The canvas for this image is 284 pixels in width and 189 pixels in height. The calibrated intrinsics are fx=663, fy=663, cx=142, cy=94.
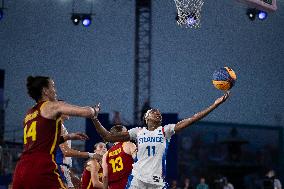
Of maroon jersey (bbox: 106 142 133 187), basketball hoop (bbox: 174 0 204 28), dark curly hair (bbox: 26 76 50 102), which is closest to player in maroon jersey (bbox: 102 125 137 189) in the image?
maroon jersey (bbox: 106 142 133 187)

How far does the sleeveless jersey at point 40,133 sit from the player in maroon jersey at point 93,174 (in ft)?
12.9

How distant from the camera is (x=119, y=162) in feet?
32.4

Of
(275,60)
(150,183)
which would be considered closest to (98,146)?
(150,183)

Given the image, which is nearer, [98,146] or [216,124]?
[98,146]

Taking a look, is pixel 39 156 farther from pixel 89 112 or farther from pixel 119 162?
pixel 119 162

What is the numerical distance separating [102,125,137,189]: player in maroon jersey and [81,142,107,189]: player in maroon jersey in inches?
17.1

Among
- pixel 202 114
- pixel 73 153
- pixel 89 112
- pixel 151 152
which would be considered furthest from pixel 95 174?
pixel 89 112

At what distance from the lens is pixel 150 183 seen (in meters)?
8.76

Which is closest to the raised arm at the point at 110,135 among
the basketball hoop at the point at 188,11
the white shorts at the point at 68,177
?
the white shorts at the point at 68,177

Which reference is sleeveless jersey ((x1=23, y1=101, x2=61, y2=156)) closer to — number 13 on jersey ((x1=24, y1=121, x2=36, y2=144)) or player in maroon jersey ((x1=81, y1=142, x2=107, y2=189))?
number 13 on jersey ((x1=24, y1=121, x2=36, y2=144))

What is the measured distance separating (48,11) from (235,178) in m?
17.0

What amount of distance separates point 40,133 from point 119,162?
3585 millimetres

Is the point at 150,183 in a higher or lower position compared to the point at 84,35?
lower

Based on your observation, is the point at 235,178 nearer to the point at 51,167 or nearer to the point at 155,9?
the point at 155,9
